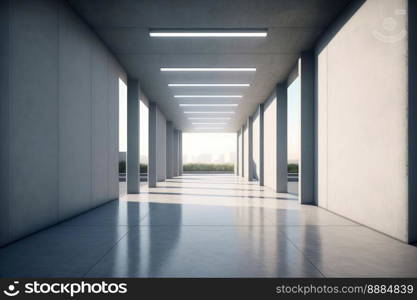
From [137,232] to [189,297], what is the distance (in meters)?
2.54

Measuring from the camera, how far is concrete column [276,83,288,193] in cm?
1177

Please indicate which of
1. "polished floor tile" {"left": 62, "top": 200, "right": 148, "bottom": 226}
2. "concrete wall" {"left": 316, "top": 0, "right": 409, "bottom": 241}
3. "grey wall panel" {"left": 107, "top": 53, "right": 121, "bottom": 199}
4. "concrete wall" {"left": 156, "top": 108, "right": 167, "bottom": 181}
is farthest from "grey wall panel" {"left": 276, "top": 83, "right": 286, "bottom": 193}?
"concrete wall" {"left": 156, "top": 108, "right": 167, "bottom": 181}

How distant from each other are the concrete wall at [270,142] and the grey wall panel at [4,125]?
381 inches

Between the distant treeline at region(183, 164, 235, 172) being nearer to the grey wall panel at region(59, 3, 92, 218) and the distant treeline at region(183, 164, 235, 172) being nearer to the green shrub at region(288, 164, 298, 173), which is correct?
the green shrub at region(288, 164, 298, 173)

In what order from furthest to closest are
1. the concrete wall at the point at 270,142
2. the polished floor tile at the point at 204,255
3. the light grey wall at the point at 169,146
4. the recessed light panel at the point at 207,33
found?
the light grey wall at the point at 169,146 → the concrete wall at the point at 270,142 → the recessed light panel at the point at 207,33 → the polished floor tile at the point at 204,255

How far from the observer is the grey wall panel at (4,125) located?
4145mm

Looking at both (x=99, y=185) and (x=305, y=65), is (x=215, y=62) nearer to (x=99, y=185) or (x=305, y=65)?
(x=305, y=65)

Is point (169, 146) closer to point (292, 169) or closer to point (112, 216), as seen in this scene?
point (292, 169)

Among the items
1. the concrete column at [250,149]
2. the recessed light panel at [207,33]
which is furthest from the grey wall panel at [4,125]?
the concrete column at [250,149]

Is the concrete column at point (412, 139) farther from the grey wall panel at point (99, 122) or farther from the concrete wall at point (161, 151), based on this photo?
the concrete wall at point (161, 151)

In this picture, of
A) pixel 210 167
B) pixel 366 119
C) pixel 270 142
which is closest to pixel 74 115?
pixel 366 119

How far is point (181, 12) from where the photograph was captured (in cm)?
635

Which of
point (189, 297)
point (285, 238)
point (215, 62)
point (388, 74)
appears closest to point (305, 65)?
point (215, 62)

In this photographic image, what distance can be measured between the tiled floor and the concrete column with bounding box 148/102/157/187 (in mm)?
8019
